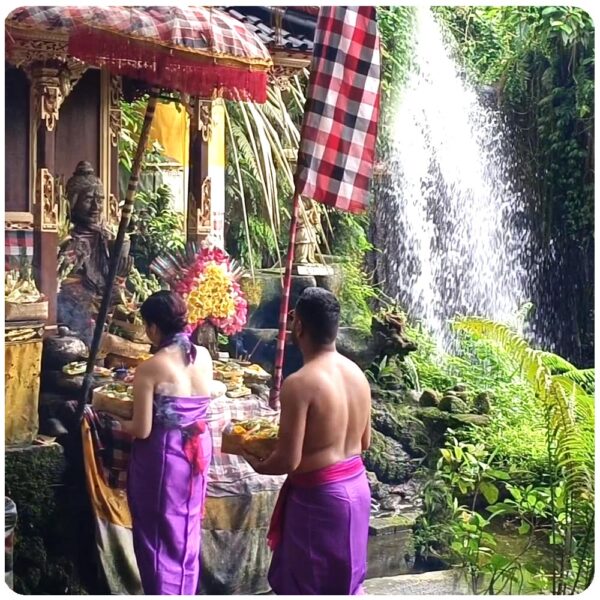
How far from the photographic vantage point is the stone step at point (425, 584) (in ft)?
14.2

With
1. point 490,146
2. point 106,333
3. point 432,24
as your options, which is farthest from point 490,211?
point 106,333

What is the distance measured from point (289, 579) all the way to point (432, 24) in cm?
220

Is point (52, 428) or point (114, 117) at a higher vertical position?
point (114, 117)

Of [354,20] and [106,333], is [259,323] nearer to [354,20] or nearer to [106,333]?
[106,333]

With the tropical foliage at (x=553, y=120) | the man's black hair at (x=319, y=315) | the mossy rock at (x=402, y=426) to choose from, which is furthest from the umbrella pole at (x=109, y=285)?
the tropical foliage at (x=553, y=120)

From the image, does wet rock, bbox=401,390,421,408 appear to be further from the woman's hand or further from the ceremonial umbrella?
the ceremonial umbrella

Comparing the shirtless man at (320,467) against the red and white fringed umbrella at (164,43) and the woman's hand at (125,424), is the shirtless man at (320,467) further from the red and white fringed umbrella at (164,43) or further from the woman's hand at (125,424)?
the red and white fringed umbrella at (164,43)

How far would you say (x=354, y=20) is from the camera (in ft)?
13.8

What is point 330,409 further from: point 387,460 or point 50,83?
point 50,83

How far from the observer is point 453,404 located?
171 inches

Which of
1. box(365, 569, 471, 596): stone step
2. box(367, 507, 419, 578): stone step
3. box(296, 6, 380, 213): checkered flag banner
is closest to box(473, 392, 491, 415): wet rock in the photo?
box(367, 507, 419, 578): stone step

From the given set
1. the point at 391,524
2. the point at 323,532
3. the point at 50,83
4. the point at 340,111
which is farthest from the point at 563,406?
the point at 50,83

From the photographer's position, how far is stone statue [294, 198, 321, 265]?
4.32m

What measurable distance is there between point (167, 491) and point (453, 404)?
3.84ft
